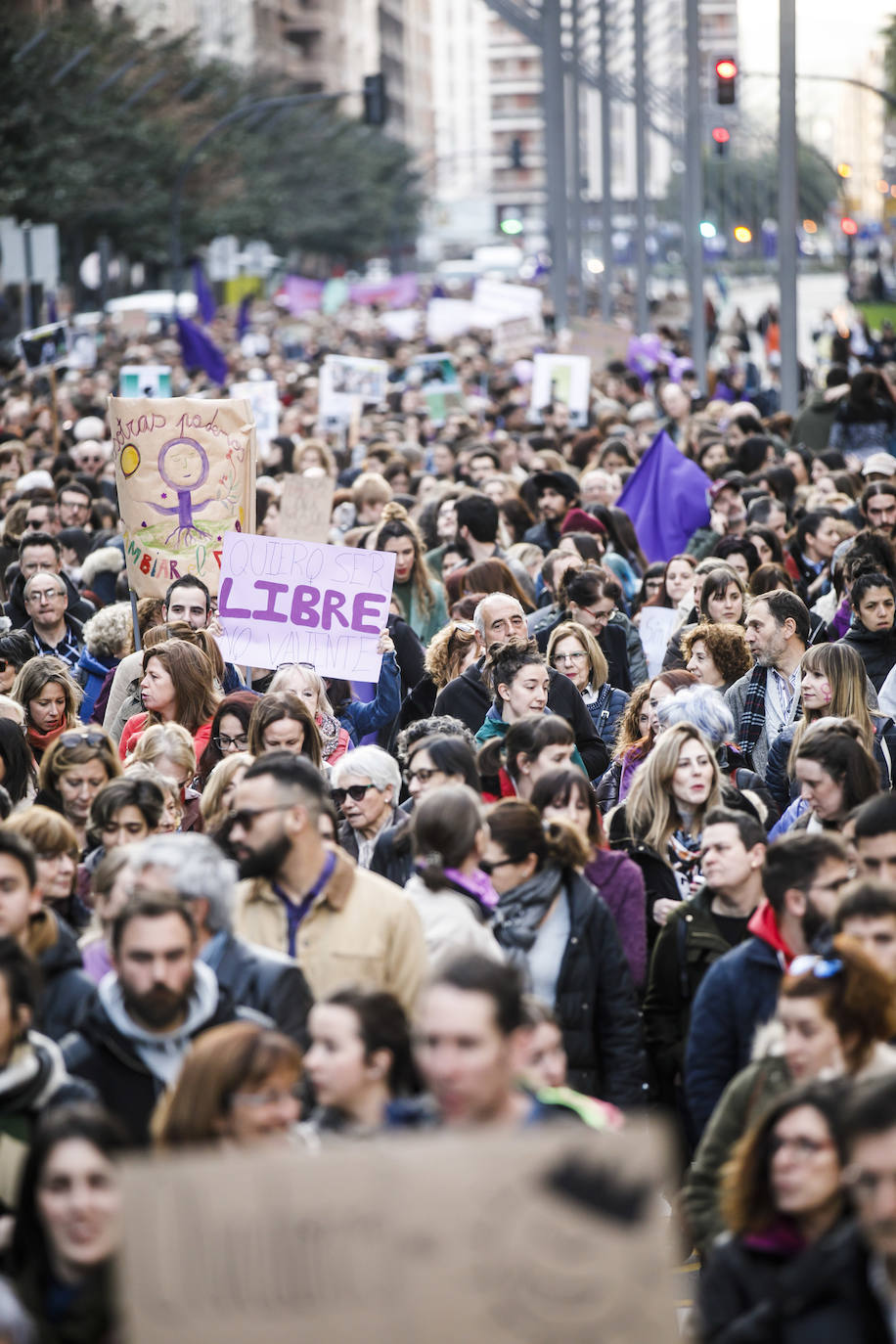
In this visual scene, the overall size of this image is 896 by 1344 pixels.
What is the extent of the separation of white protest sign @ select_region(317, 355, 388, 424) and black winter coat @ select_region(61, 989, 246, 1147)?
16040 millimetres

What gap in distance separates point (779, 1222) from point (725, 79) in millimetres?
23914

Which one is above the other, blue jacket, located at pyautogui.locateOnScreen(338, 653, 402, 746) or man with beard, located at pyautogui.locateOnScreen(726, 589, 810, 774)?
man with beard, located at pyautogui.locateOnScreen(726, 589, 810, 774)

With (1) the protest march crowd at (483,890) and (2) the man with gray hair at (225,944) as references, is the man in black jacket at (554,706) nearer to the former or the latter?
(1) the protest march crowd at (483,890)

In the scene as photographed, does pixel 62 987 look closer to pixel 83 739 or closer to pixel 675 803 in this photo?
pixel 83 739

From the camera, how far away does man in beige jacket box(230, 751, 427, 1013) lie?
5.41 metres

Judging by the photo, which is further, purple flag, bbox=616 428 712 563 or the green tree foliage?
the green tree foliage

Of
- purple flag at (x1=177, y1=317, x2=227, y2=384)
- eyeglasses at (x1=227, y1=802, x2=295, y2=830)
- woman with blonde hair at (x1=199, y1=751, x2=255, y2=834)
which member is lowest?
woman with blonde hair at (x1=199, y1=751, x2=255, y2=834)

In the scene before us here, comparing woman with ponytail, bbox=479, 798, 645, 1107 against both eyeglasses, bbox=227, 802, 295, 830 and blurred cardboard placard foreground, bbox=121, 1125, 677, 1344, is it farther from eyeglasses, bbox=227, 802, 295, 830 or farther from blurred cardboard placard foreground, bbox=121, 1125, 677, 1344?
blurred cardboard placard foreground, bbox=121, 1125, 677, 1344

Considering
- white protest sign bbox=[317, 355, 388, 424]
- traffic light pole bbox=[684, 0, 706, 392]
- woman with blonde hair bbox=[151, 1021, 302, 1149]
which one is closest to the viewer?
woman with blonde hair bbox=[151, 1021, 302, 1149]

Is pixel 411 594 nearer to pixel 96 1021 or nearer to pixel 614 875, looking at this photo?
pixel 614 875

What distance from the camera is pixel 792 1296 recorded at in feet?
12.3

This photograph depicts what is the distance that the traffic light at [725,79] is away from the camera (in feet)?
85.0

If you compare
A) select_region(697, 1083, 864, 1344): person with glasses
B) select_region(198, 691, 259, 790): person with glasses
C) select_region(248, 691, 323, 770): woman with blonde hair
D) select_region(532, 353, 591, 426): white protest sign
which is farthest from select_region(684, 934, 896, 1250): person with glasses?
select_region(532, 353, 591, 426): white protest sign

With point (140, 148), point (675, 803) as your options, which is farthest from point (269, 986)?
point (140, 148)
